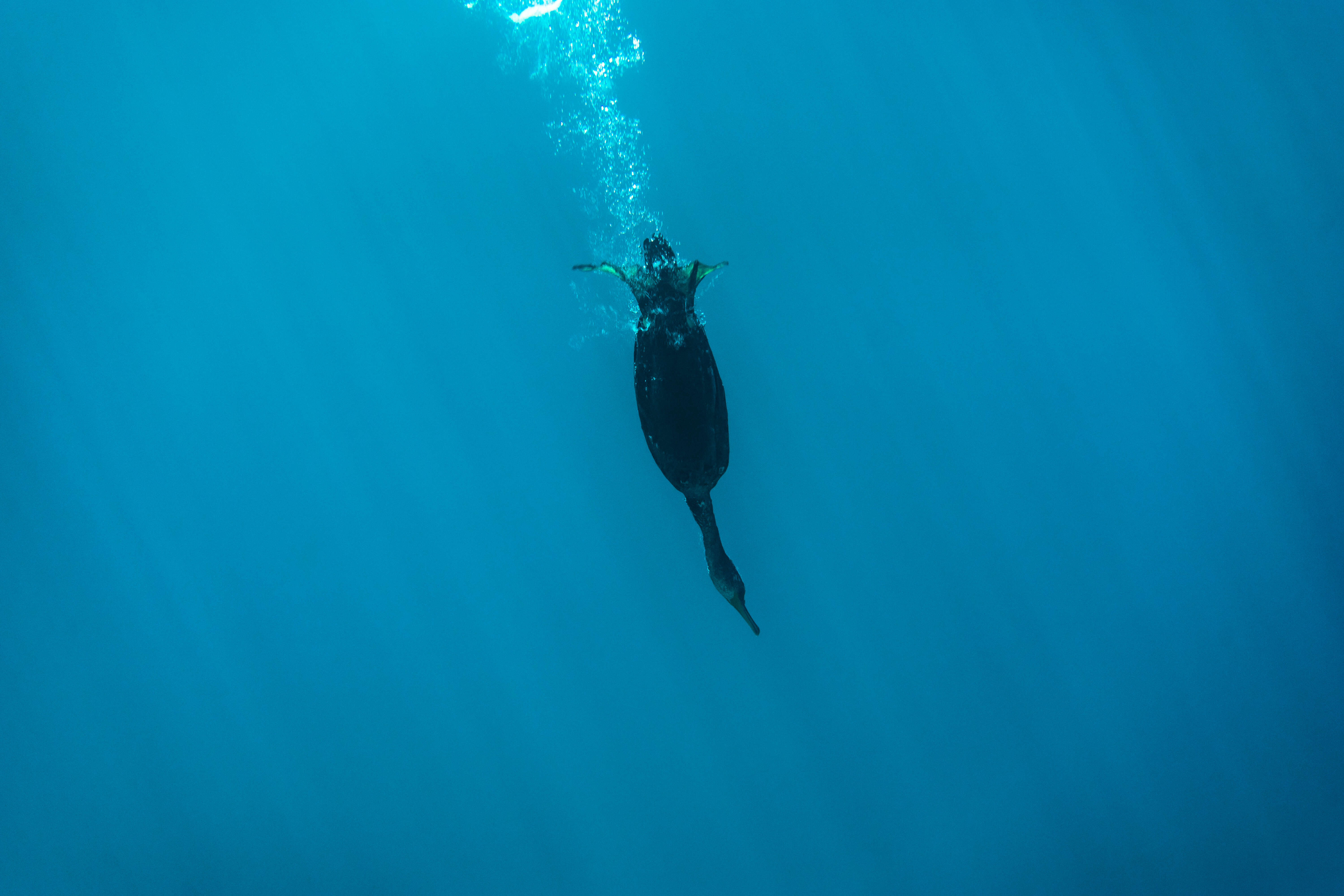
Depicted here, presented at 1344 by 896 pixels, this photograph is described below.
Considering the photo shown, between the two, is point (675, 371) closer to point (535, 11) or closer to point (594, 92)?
point (594, 92)

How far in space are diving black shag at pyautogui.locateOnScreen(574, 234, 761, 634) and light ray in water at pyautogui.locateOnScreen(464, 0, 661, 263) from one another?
1.06 metres

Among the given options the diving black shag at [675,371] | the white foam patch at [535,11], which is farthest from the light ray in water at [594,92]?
the diving black shag at [675,371]

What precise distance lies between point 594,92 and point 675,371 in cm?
220

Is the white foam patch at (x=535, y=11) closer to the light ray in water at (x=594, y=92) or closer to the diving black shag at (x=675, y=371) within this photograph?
the light ray in water at (x=594, y=92)

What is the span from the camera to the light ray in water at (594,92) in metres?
3.91

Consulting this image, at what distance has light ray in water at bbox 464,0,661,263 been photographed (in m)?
3.91

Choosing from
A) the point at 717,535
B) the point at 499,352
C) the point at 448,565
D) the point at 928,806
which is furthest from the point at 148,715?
the point at 928,806

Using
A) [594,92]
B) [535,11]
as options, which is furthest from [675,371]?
[535,11]

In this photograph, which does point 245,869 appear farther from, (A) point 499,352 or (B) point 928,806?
(B) point 928,806

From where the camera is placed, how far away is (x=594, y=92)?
393 cm

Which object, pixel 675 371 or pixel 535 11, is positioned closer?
pixel 675 371

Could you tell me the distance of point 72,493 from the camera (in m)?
4.29

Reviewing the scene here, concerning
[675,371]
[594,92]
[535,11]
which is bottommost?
[675,371]

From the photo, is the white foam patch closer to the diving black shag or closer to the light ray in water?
the light ray in water
